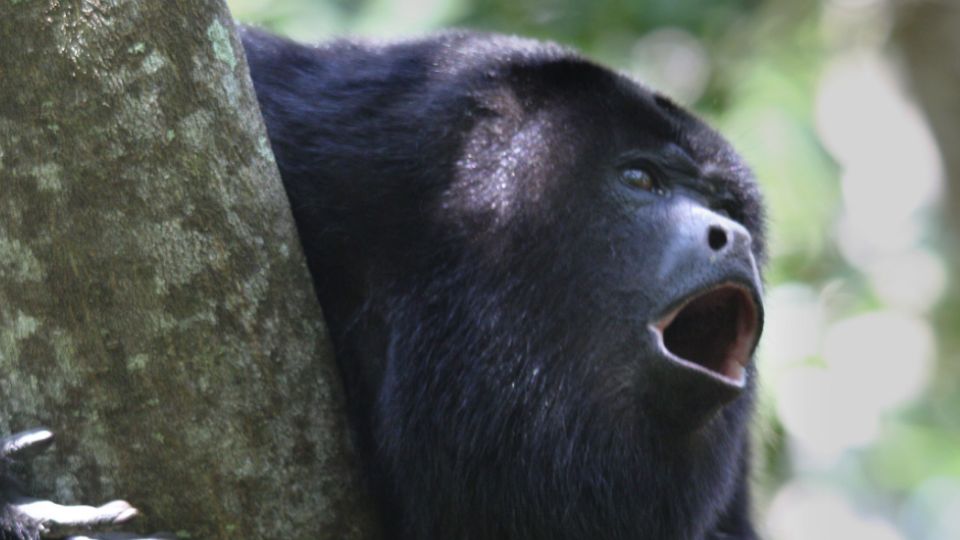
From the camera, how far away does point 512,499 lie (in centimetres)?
277

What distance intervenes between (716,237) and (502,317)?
1.47 ft

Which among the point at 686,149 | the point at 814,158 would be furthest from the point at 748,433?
the point at 814,158

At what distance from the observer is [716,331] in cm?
291

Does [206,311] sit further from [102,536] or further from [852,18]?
[852,18]

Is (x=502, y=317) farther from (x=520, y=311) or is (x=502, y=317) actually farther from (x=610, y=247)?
(x=610, y=247)

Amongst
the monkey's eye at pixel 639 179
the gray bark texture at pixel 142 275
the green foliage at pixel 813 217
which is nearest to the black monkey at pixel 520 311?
the monkey's eye at pixel 639 179

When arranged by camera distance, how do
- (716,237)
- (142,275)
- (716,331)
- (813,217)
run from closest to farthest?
(142,275), (716,237), (716,331), (813,217)

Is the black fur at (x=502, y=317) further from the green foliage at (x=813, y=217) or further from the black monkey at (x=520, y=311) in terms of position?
the green foliage at (x=813, y=217)

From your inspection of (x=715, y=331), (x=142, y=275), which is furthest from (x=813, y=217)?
(x=142, y=275)

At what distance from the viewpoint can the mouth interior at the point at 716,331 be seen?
2789 millimetres

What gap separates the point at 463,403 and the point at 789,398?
3659 mm

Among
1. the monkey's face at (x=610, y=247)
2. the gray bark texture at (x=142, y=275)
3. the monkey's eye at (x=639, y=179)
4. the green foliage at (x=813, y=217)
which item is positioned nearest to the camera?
the gray bark texture at (x=142, y=275)

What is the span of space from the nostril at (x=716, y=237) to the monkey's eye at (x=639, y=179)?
0.21 m

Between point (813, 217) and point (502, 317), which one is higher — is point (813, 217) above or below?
above
